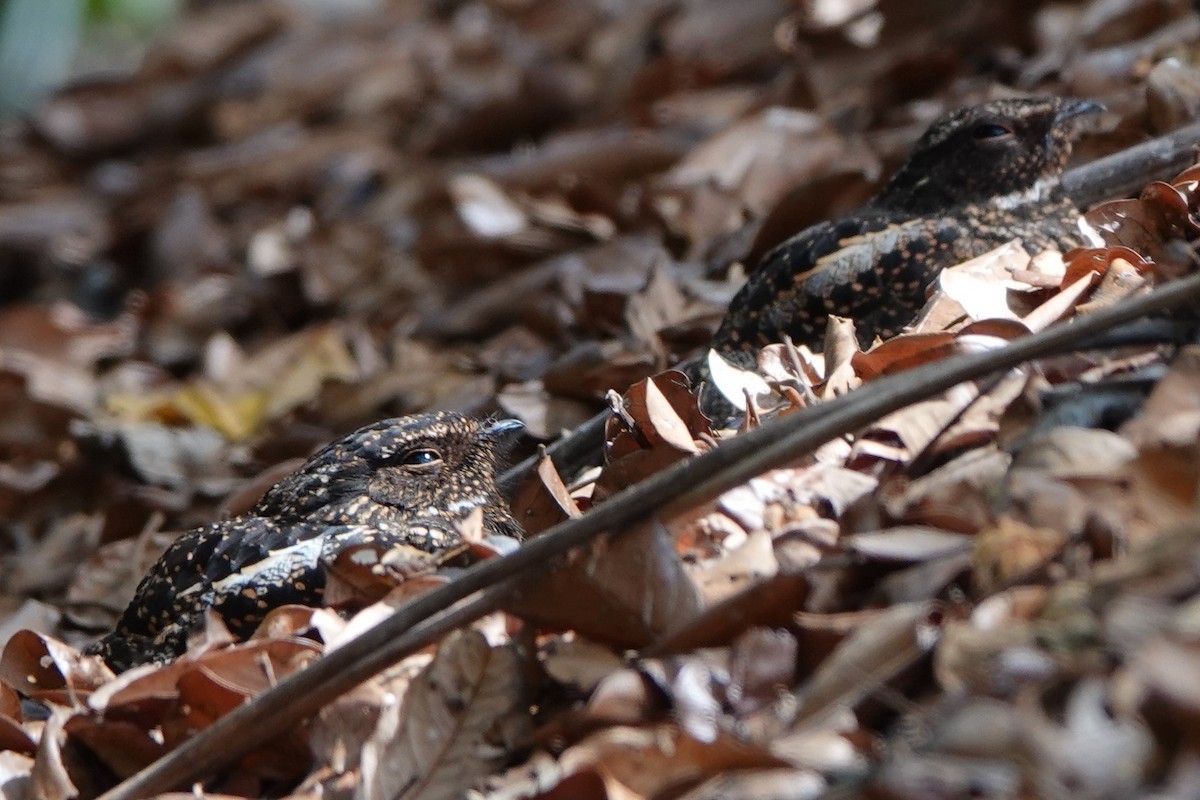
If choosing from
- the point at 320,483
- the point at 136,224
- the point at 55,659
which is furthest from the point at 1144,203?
the point at 136,224

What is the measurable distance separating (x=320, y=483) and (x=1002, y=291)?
1.86 m

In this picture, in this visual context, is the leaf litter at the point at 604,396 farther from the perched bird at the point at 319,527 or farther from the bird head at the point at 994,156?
the bird head at the point at 994,156

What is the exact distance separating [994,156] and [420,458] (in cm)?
209

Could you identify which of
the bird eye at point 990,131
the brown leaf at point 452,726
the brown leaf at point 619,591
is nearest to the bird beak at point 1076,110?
the bird eye at point 990,131

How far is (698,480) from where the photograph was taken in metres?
2.66

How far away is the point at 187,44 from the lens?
10828mm

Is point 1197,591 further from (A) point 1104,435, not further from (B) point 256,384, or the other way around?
(B) point 256,384

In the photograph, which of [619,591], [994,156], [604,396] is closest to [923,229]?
[994,156]

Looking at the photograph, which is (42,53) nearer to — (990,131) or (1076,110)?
(990,131)

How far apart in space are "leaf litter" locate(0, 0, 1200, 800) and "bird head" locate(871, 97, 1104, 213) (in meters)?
0.36

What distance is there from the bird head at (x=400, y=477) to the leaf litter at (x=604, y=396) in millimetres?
309

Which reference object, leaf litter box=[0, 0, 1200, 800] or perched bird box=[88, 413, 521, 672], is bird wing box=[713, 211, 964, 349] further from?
perched bird box=[88, 413, 521, 672]

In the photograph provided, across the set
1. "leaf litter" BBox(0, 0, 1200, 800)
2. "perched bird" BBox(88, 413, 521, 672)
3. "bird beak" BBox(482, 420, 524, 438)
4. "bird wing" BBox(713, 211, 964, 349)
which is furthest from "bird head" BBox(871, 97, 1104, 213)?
"perched bird" BBox(88, 413, 521, 672)

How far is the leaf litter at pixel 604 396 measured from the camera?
236cm
